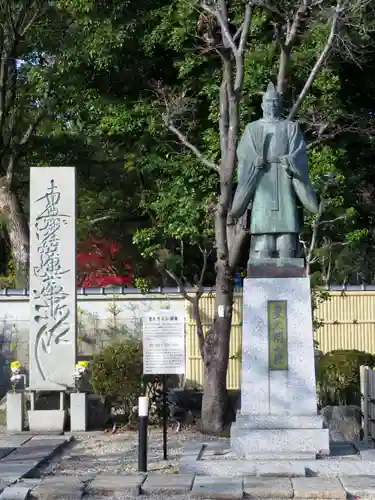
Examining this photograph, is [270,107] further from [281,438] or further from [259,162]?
[281,438]

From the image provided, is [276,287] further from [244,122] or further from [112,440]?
[244,122]

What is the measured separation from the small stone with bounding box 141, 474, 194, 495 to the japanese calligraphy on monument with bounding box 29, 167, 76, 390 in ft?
17.9

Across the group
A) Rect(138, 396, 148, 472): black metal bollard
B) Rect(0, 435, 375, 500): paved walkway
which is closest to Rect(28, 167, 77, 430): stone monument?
Rect(0, 435, 375, 500): paved walkway

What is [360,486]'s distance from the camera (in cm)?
1027

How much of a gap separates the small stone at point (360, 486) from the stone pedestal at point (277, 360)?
961mm

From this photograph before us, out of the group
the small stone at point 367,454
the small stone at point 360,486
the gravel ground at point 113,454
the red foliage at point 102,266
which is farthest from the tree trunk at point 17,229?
the small stone at point 360,486

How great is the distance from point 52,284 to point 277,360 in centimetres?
582

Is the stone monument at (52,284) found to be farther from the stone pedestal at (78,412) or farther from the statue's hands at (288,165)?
the statue's hands at (288,165)

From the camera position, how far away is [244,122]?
59.3ft

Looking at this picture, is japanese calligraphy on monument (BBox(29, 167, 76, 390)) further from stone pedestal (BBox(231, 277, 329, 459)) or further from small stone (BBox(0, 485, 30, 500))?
small stone (BBox(0, 485, 30, 500))

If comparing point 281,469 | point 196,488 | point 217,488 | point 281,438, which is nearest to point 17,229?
point 281,438

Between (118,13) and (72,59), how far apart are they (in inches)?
51.7

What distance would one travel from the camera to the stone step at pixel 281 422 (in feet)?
37.9

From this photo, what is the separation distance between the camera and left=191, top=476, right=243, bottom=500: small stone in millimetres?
10039
